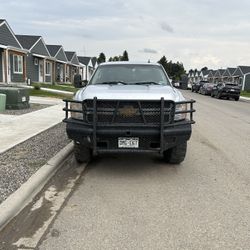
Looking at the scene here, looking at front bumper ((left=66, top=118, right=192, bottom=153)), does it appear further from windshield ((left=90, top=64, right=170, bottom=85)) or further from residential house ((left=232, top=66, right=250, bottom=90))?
residential house ((left=232, top=66, right=250, bottom=90))

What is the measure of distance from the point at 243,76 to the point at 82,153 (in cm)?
6668

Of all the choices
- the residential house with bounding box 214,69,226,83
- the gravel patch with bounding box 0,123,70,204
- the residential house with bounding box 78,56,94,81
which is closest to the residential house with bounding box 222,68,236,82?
the residential house with bounding box 214,69,226,83

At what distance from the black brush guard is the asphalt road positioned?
0.61 metres

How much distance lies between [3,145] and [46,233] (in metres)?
4.13

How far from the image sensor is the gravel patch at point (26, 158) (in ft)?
17.6

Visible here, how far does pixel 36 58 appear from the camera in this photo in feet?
131

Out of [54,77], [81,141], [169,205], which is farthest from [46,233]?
[54,77]

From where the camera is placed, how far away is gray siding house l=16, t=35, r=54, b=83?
3827cm

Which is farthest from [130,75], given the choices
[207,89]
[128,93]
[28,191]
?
[207,89]

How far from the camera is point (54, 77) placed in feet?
157

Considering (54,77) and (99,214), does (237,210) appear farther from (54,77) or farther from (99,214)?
(54,77)

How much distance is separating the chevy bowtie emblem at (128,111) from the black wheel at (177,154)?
119cm

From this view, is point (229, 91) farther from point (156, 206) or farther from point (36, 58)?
point (156, 206)

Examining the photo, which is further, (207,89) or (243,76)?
(243,76)
